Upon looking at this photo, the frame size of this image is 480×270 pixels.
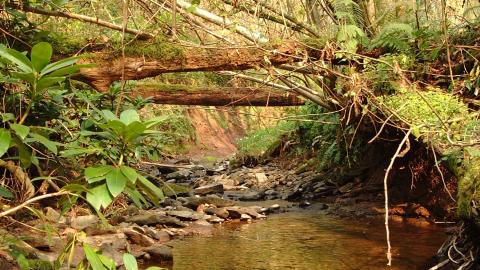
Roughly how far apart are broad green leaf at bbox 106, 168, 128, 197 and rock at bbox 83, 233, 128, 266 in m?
2.84

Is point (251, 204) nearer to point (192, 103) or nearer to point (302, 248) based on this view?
point (192, 103)

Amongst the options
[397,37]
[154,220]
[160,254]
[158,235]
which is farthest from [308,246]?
[397,37]

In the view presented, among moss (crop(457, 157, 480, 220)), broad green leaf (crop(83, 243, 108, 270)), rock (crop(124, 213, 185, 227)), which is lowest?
rock (crop(124, 213, 185, 227))

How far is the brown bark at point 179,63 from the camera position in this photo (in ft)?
16.9

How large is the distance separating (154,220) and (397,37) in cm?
391

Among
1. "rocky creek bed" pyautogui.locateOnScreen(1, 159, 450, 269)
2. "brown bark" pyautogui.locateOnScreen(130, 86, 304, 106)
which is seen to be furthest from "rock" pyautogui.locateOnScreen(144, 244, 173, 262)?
"brown bark" pyautogui.locateOnScreen(130, 86, 304, 106)

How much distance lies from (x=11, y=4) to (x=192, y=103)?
17.7ft

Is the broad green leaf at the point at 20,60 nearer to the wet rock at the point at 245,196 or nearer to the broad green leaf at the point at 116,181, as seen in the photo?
the broad green leaf at the point at 116,181

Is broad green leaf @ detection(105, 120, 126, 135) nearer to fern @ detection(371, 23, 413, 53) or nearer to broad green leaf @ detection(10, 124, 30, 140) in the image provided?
broad green leaf @ detection(10, 124, 30, 140)

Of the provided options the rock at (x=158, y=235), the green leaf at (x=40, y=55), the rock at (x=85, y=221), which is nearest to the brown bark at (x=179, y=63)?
the rock at (x=85, y=221)

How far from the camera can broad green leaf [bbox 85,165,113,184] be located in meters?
1.82

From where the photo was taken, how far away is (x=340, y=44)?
6.15 metres

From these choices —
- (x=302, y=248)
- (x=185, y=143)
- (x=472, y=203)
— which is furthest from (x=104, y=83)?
(x=185, y=143)

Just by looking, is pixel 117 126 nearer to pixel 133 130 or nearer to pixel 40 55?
pixel 133 130
